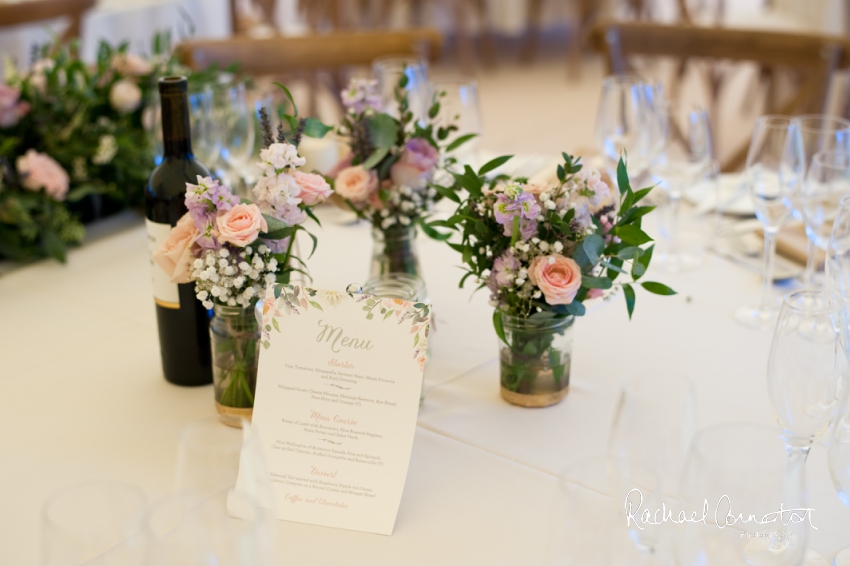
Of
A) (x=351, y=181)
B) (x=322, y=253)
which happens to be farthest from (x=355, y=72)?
(x=351, y=181)

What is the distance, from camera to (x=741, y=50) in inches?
90.8

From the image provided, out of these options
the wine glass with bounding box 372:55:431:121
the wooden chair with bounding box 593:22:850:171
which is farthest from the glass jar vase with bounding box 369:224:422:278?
the wooden chair with bounding box 593:22:850:171

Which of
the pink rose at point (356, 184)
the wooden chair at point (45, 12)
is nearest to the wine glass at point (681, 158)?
the pink rose at point (356, 184)

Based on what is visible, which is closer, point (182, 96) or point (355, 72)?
point (182, 96)

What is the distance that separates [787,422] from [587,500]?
1.05ft

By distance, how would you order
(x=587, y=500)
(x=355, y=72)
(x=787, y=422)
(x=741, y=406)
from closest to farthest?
(x=587, y=500)
(x=787, y=422)
(x=741, y=406)
(x=355, y=72)

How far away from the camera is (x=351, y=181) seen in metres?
1.18

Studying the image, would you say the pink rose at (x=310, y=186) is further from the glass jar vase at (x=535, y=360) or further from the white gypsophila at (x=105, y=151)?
the white gypsophila at (x=105, y=151)

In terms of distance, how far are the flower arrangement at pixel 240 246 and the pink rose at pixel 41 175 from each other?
2.38ft

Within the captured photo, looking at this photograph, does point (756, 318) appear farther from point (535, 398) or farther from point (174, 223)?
point (174, 223)

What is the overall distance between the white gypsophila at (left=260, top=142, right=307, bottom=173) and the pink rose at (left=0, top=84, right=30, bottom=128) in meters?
0.91

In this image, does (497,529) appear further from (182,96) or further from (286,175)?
(182,96)

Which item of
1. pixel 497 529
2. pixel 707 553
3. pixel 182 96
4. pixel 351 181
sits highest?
pixel 182 96

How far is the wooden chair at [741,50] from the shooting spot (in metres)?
2.15
